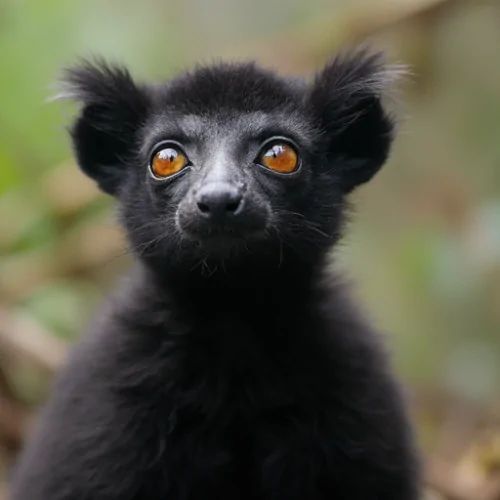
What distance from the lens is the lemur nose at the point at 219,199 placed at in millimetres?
3174

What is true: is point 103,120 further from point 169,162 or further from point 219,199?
point 219,199

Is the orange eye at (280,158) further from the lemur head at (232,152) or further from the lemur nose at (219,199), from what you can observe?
the lemur nose at (219,199)

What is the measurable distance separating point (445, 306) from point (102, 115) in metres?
4.42

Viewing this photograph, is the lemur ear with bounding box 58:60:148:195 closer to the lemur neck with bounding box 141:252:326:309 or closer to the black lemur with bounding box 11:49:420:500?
the black lemur with bounding box 11:49:420:500

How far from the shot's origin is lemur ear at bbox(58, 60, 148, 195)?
3.92 m

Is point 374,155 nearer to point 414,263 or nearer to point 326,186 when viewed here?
point 326,186

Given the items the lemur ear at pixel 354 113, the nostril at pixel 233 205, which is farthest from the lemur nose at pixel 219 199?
the lemur ear at pixel 354 113

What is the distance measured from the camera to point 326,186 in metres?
3.76

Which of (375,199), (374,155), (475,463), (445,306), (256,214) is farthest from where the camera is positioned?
(375,199)

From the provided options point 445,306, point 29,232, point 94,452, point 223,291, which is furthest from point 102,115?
point 445,306

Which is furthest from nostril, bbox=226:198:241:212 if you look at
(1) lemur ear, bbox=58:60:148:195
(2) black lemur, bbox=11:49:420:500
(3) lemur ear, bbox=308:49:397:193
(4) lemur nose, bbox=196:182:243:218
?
(1) lemur ear, bbox=58:60:148:195

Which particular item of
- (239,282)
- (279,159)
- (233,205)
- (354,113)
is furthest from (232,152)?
(354,113)

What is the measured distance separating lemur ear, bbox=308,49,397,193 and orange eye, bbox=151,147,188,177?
606 millimetres

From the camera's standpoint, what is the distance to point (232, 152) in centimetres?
347
